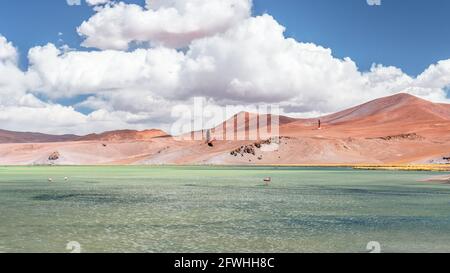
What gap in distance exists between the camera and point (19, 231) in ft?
102

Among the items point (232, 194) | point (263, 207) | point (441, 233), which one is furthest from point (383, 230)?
point (232, 194)

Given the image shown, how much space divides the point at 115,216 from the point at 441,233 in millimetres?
20210

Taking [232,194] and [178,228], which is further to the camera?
[232,194]

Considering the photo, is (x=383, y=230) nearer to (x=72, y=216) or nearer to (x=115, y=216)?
(x=115, y=216)

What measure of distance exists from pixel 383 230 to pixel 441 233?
9.85 feet
